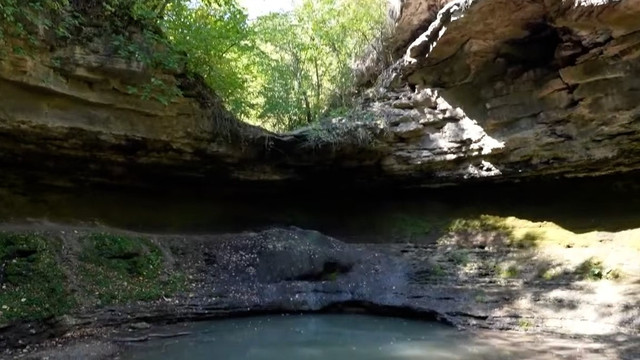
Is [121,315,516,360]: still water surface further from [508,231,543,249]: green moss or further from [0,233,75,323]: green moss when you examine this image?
[508,231,543,249]: green moss

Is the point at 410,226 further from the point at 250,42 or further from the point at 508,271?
the point at 250,42

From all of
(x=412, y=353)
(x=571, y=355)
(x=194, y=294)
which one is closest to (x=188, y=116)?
(x=194, y=294)

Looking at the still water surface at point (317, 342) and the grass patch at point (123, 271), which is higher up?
the grass patch at point (123, 271)

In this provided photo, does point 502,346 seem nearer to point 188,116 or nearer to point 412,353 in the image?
point 412,353

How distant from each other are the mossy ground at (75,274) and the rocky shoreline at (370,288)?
0.20 metres

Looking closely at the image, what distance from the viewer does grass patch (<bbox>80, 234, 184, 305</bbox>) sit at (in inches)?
399

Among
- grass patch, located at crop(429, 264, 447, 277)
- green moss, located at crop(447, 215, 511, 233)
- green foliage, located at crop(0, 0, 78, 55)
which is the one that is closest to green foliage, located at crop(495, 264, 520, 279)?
grass patch, located at crop(429, 264, 447, 277)

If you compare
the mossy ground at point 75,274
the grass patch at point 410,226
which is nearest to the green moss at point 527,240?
the grass patch at point 410,226

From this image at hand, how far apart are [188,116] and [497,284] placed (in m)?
8.08

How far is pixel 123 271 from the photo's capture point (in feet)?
35.9

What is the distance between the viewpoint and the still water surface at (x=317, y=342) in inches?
303

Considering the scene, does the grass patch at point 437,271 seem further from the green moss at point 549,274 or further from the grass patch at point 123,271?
the grass patch at point 123,271

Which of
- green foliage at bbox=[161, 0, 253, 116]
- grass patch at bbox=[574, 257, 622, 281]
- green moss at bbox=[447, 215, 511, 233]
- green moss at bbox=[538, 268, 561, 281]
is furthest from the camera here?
green moss at bbox=[447, 215, 511, 233]

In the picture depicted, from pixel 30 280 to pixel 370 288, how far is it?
7110mm
